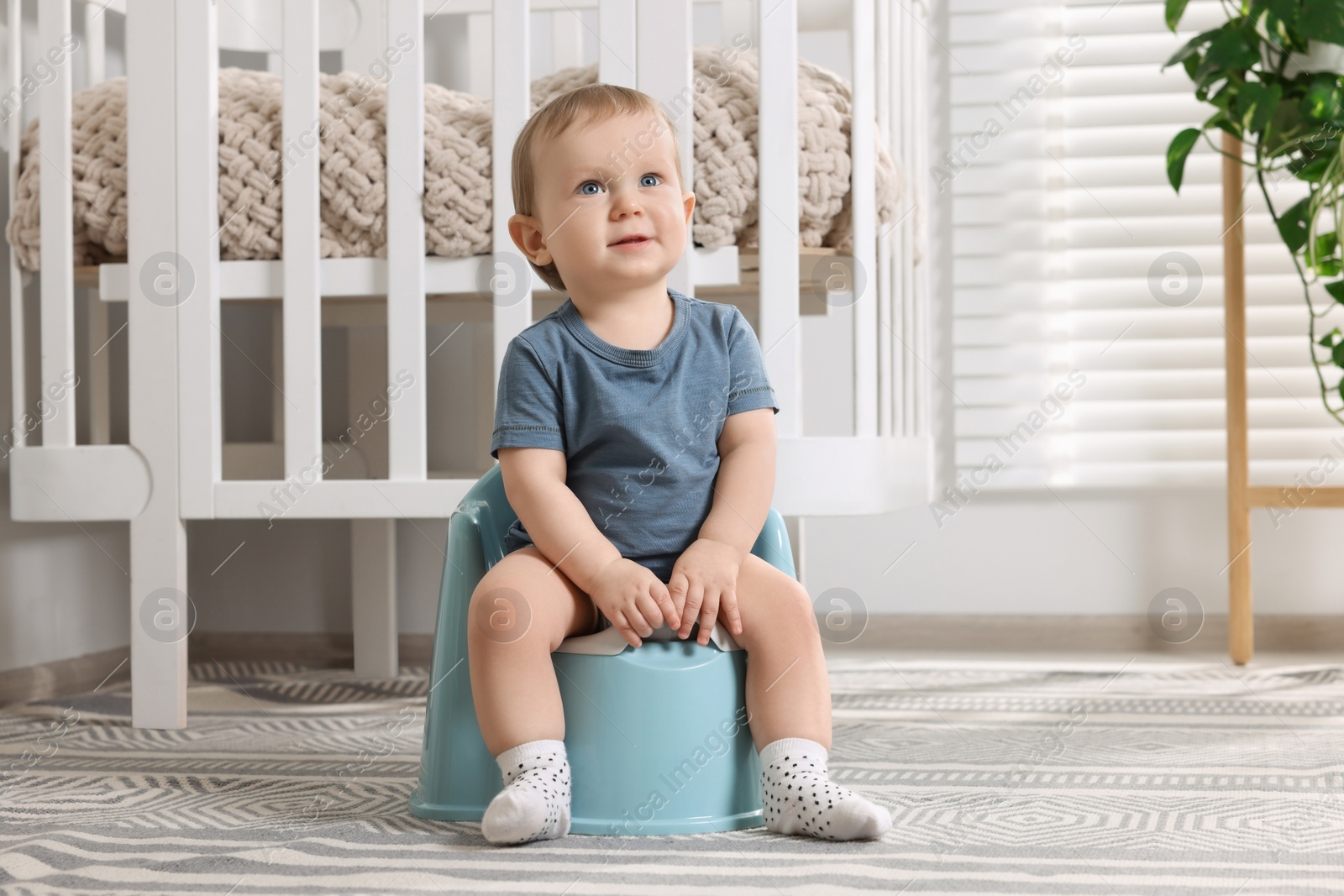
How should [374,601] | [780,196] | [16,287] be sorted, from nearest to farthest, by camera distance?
[780,196] → [16,287] → [374,601]

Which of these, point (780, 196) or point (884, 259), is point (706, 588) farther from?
point (884, 259)

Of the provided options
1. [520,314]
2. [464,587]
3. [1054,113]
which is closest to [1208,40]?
[1054,113]

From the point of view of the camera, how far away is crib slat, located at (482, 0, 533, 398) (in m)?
1.14

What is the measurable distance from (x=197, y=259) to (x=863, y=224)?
2.16ft

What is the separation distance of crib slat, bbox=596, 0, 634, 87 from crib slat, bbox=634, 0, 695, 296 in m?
0.01

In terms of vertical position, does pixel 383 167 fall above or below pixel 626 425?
above

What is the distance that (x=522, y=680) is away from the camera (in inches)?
30.3

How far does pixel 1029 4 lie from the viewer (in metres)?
1.77

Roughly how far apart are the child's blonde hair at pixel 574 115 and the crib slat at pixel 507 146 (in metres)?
0.24

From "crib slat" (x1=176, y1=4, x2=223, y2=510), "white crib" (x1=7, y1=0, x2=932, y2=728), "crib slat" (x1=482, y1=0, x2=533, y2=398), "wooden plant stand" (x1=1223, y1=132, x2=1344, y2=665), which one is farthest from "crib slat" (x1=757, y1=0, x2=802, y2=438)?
"wooden plant stand" (x1=1223, y1=132, x2=1344, y2=665)

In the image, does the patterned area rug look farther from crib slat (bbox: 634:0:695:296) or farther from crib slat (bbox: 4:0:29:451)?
crib slat (bbox: 634:0:695:296)

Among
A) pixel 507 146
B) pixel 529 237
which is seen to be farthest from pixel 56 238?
pixel 529 237

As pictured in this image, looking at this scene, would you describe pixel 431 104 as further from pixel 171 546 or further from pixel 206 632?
pixel 206 632

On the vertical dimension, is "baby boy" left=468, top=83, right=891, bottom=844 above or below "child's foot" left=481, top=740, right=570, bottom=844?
above
